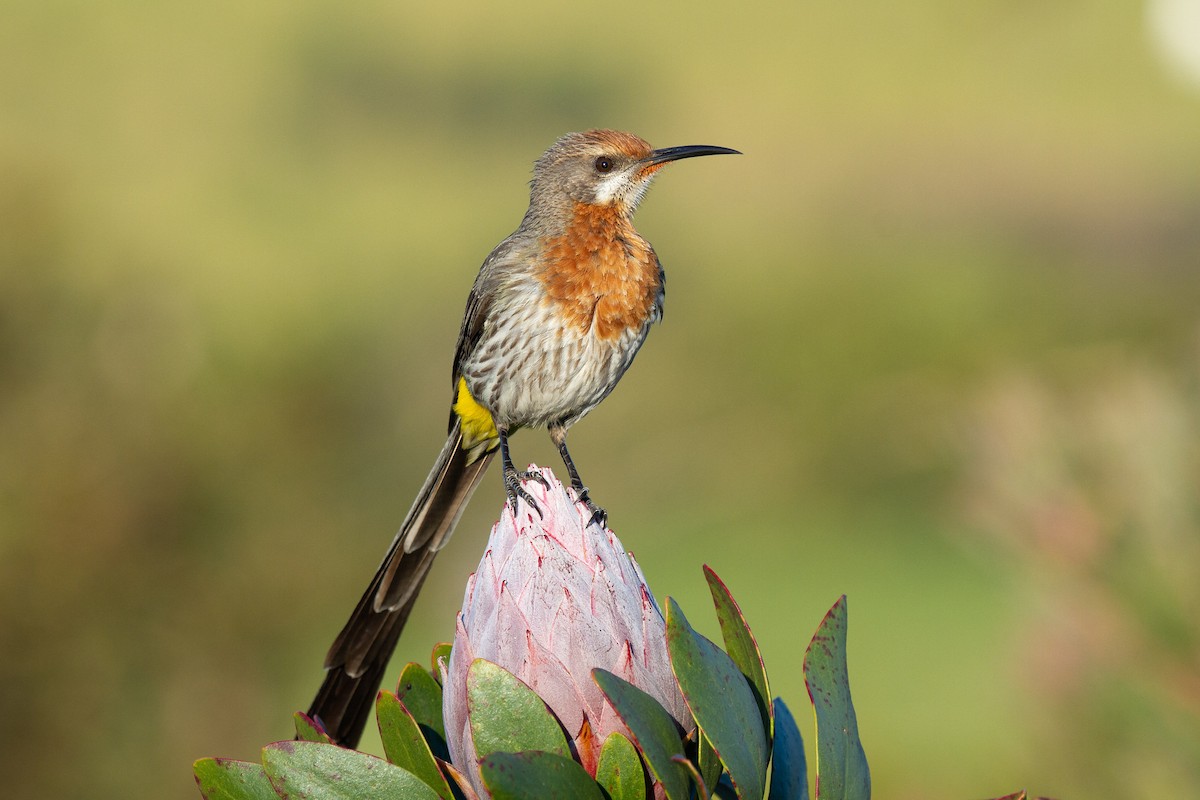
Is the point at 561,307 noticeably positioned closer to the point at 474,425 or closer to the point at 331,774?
the point at 474,425

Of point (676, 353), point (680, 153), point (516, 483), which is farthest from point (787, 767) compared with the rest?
point (676, 353)

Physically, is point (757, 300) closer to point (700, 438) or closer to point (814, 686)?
point (700, 438)

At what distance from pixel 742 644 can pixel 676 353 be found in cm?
770

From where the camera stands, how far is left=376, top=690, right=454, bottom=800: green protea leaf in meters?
1.06

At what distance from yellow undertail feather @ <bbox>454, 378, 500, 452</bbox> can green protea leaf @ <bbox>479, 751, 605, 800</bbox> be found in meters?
1.65

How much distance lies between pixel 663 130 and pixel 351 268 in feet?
9.82

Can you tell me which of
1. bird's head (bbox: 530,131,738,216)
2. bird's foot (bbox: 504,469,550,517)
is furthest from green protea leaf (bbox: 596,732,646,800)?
bird's head (bbox: 530,131,738,216)

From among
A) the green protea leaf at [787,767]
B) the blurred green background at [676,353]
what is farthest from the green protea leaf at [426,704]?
the blurred green background at [676,353]

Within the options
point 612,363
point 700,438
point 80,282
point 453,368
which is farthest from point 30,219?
point 700,438

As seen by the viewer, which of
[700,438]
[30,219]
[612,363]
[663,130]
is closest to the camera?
[612,363]

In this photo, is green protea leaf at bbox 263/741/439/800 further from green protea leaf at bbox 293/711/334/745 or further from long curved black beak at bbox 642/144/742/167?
long curved black beak at bbox 642/144/742/167

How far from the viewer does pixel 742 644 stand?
1.11m

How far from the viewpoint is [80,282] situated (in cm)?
371

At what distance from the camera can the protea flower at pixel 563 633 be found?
3.47 feet
